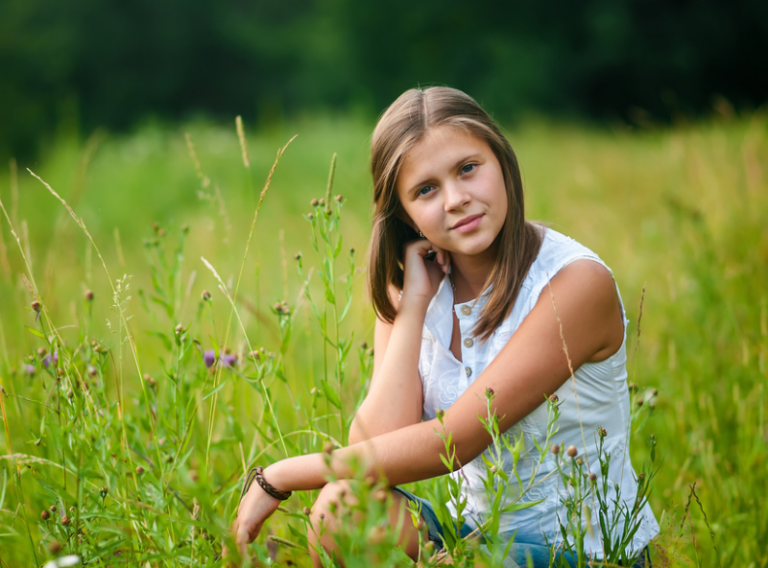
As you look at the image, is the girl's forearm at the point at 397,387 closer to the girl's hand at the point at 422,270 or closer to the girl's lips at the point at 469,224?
the girl's hand at the point at 422,270

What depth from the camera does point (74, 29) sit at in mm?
16141

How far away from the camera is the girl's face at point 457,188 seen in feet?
4.48

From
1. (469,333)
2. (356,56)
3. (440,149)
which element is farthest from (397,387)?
(356,56)

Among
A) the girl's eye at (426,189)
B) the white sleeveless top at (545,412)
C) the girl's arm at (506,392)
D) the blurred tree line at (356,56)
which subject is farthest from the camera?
the blurred tree line at (356,56)

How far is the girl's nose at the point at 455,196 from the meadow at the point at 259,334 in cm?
24

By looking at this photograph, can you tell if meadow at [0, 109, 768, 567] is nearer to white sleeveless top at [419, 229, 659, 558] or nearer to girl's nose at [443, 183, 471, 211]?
white sleeveless top at [419, 229, 659, 558]

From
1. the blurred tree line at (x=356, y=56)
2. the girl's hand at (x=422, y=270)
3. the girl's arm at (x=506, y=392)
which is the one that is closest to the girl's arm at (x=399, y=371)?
the girl's hand at (x=422, y=270)

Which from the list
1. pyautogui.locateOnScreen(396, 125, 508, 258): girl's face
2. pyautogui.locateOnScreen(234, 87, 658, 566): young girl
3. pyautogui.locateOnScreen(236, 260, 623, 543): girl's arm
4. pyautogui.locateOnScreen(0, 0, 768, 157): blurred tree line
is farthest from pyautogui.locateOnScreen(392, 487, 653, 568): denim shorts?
pyautogui.locateOnScreen(0, 0, 768, 157): blurred tree line

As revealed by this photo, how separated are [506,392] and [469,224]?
0.39 meters

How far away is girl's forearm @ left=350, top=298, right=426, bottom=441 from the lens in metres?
1.35

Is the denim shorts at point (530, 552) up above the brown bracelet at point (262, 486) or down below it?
below

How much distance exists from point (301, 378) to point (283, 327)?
1.25 metres

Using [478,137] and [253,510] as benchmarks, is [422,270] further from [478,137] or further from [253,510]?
[253,510]

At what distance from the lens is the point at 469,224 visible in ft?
4.47
